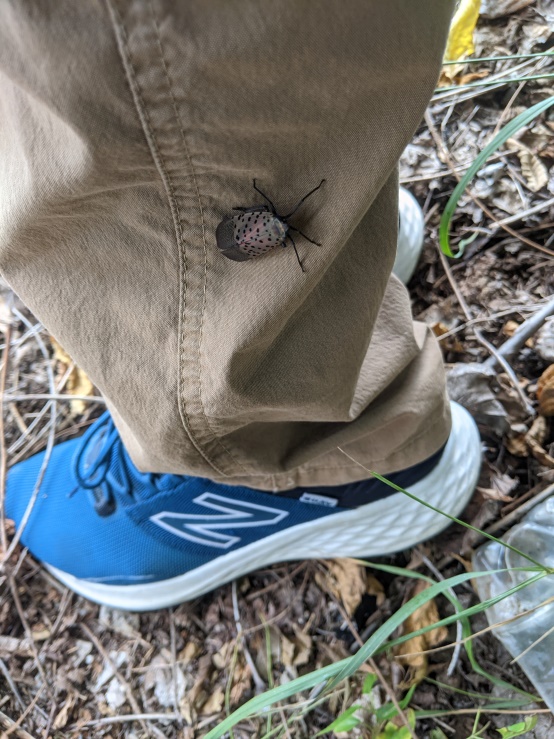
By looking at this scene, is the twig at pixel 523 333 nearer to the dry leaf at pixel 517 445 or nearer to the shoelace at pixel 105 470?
the dry leaf at pixel 517 445

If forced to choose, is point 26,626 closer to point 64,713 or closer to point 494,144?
point 64,713

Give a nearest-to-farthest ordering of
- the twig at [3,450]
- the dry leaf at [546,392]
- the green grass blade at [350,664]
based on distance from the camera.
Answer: the green grass blade at [350,664] < the dry leaf at [546,392] < the twig at [3,450]

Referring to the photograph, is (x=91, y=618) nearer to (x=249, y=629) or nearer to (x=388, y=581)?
(x=249, y=629)

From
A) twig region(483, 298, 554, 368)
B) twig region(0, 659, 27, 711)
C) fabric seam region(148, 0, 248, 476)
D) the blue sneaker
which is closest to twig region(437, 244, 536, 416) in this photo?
twig region(483, 298, 554, 368)

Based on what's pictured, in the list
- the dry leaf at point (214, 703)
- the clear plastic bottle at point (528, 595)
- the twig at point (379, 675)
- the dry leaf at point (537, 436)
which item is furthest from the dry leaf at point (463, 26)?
the dry leaf at point (214, 703)

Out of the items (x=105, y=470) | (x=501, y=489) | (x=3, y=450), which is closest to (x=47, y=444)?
(x=3, y=450)

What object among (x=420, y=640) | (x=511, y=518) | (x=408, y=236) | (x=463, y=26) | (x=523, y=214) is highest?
(x=463, y=26)

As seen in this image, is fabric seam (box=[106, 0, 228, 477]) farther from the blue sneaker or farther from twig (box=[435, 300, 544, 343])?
twig (box=[435, 300, 544, 343])
